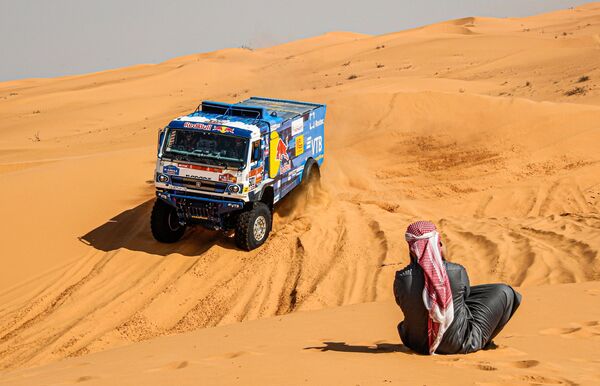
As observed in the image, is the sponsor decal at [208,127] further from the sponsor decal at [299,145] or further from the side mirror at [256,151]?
the sponsor decal at [299,145]

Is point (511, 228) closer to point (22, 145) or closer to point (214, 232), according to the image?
point (214, 232)

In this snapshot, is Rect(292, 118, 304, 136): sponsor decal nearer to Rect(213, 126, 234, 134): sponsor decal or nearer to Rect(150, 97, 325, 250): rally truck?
Rect(150, 97, 325, 250): rally truck

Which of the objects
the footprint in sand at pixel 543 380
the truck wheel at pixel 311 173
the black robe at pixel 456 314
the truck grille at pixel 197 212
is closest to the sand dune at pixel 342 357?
the footprint in sand at pixel 543 380

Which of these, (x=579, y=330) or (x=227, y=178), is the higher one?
(x=227, y=178)

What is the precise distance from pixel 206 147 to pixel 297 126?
2.27 metres

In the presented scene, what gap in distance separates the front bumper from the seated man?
6.71 metres

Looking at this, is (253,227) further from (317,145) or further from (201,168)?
(317,145)

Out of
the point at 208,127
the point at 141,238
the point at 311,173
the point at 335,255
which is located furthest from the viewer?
the point at 311,173

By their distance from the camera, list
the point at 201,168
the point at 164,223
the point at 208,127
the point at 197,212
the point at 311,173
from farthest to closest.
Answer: the point at 311,173
the point at 164,223
the point at 208,127
the point at 197,212
the point at 201,168


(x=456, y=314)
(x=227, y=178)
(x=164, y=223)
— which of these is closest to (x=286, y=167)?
(x=227, y=178)

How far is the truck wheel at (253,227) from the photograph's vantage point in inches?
517

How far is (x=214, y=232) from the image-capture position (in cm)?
1453

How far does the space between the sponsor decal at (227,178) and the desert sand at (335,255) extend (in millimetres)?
1239

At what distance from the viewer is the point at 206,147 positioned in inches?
529
